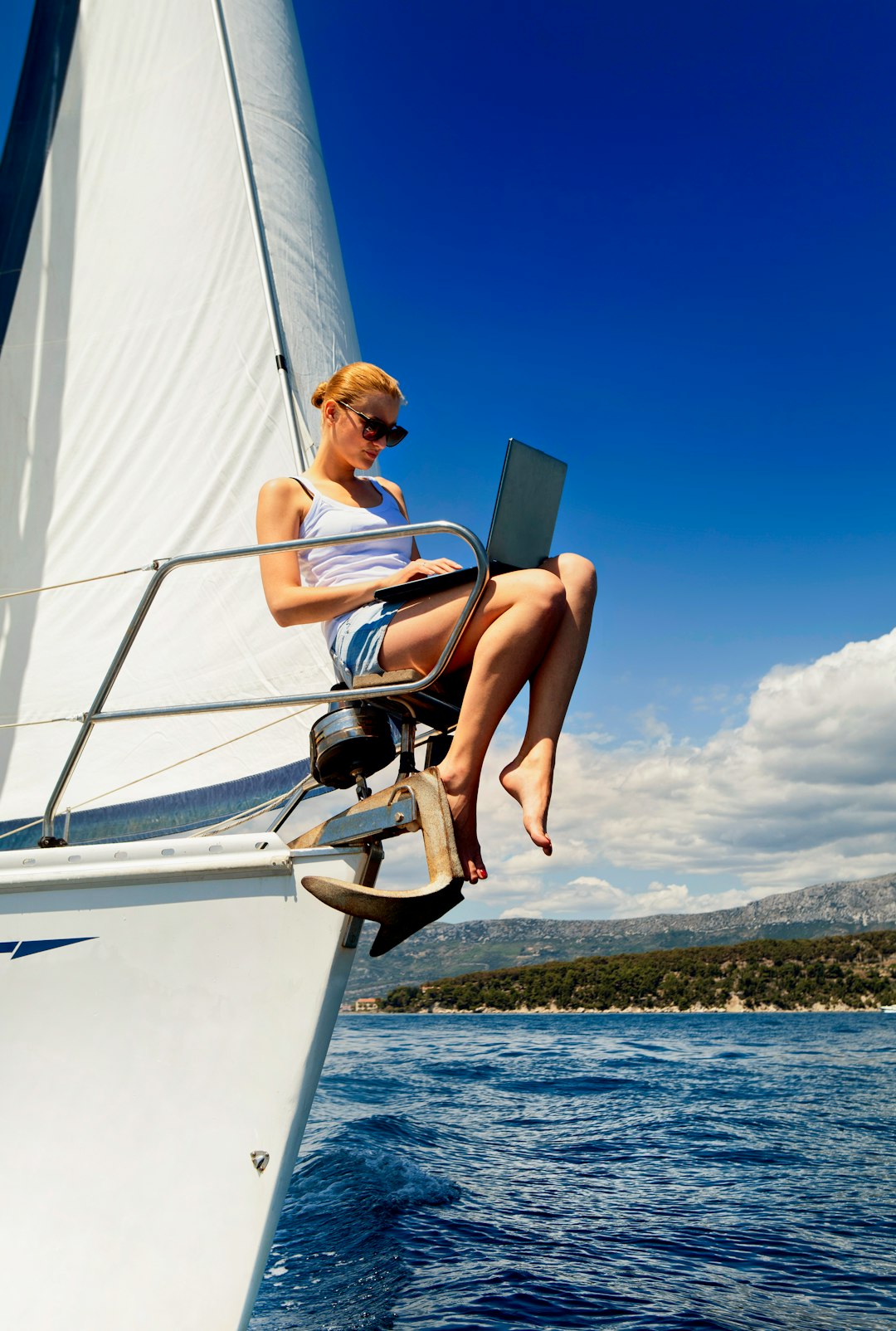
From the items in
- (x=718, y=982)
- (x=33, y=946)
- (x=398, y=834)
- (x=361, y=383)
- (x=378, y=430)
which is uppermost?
(x=361, y=383)

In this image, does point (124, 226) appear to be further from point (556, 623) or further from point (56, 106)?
point (556, 623)

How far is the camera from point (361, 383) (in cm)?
252

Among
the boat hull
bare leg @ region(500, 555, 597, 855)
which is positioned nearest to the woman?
bare leg @ region(500, 555, 597, 855)

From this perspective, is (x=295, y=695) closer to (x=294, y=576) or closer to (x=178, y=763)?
(x=294, y=576)

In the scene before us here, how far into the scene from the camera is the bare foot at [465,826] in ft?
6.54

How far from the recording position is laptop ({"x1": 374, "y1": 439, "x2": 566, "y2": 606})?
2105 millimetres

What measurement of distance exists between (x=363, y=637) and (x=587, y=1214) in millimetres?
4352

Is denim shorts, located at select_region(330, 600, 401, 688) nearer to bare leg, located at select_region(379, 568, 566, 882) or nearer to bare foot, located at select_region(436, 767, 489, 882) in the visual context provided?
bare leg, located at select_region(379, 568, 566, 882)

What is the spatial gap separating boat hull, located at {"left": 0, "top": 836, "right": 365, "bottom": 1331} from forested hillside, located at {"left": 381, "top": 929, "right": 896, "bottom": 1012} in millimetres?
78102

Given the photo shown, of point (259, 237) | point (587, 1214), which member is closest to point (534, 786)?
point (259, 237)

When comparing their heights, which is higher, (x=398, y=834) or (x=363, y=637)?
(x=363, y=637)

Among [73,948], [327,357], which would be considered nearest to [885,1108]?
[327,357]

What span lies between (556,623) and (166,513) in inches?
123

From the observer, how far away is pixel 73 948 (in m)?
2.27
